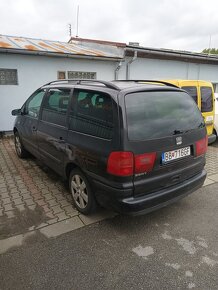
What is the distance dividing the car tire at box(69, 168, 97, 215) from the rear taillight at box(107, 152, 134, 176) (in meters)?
0.63

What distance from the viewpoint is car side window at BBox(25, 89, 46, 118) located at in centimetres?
415

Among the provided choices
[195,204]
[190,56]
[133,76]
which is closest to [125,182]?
[195,204]

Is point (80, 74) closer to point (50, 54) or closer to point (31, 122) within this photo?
point (50, 54)

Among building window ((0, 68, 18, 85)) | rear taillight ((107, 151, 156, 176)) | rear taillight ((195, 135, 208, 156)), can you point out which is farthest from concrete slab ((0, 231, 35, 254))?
building window ((0, 68, 18, 85))

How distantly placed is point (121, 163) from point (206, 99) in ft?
15.0

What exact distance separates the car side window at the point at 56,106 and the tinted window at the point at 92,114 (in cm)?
23

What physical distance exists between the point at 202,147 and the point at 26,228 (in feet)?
8.35

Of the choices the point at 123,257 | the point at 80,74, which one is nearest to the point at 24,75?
the point at 80,74

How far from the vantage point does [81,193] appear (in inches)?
120

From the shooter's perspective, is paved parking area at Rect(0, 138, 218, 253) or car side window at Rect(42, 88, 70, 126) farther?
car side window at Rect(42, 88, 70, 126)

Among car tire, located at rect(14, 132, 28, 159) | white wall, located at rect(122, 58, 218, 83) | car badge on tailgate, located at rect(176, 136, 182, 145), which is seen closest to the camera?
car badge on tailgate, located at rect(176, 136, 182, 145)

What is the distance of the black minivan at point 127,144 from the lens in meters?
2.35

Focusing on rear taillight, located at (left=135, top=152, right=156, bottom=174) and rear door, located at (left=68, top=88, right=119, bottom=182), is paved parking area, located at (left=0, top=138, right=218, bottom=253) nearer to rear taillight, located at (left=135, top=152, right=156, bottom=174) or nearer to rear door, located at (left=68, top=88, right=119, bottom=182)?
rear door, located at (left=68, top=88, right=119, bottom=182)

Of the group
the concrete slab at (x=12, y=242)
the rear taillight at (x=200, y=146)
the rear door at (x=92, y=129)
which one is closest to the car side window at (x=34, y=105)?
the rear door at (x=92, y=129)
